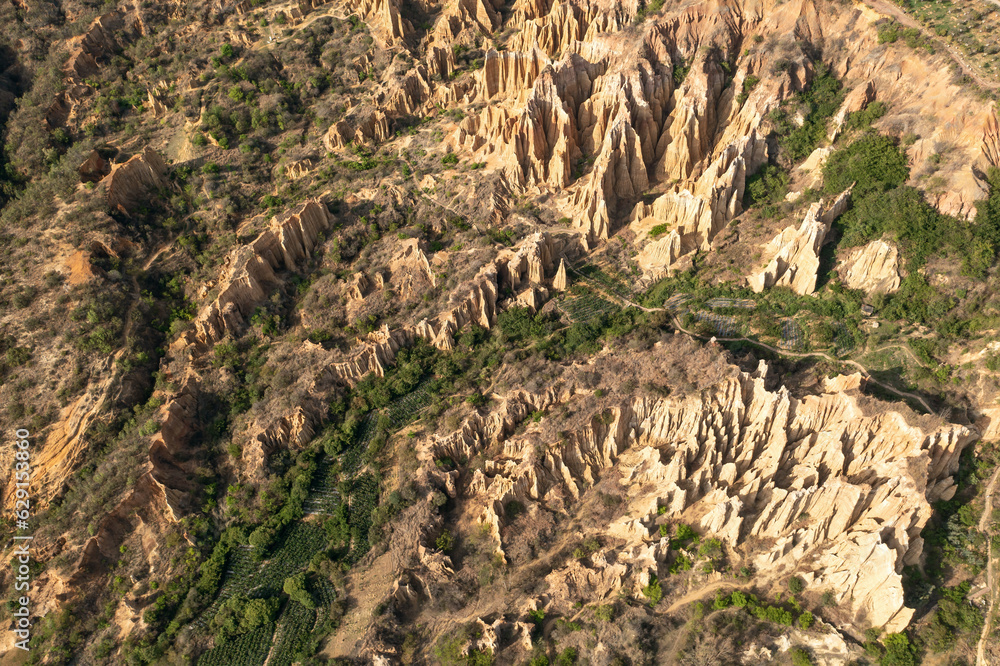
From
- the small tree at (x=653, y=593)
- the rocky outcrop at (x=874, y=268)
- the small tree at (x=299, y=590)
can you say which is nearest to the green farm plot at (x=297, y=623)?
the small tree at (x=299, y=590)

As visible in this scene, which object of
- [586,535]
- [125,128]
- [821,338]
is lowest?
[586,535]

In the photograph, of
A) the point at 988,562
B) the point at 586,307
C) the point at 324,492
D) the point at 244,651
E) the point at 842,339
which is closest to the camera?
the point at 988,562

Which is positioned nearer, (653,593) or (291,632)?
(653,593)

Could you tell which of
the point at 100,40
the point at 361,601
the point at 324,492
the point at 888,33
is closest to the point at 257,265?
the point at 324,492

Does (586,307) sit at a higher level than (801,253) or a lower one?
lower

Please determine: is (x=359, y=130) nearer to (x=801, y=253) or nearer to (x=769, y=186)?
(x=769, y=186)

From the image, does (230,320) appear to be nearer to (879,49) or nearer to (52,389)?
(52,389)

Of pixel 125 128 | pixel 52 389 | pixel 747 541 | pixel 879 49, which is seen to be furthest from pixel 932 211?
pixel 125 128
